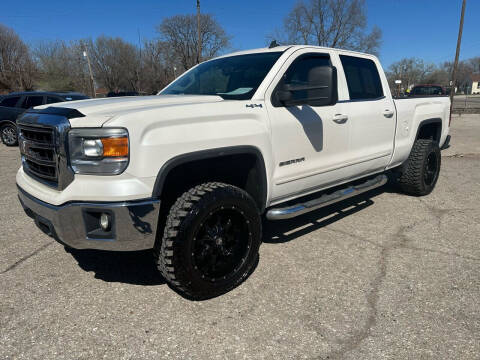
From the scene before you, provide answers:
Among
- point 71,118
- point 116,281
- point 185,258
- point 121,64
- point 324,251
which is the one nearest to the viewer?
point 71,118

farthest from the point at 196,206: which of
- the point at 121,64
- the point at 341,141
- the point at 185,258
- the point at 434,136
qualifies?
the point at 121,64

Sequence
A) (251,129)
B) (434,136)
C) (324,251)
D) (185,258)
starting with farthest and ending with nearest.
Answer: (434,136)
(324,251)
(251,129)
(185,258)

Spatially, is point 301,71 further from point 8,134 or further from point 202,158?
point 8,134

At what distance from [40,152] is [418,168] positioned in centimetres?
458

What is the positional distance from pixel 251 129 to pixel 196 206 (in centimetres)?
75

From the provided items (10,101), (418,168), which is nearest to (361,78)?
(418,168)

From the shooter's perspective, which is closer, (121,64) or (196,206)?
(196,206)

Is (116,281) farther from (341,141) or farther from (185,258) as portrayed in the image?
(341,141)

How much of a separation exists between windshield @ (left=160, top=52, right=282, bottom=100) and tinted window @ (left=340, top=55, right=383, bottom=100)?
106 cm

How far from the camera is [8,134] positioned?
1096 cm

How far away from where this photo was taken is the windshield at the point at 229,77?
3.00 meters

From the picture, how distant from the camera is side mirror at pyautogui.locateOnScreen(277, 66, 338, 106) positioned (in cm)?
275

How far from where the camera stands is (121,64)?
58812mm

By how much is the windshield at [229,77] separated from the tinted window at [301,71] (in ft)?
0.58
